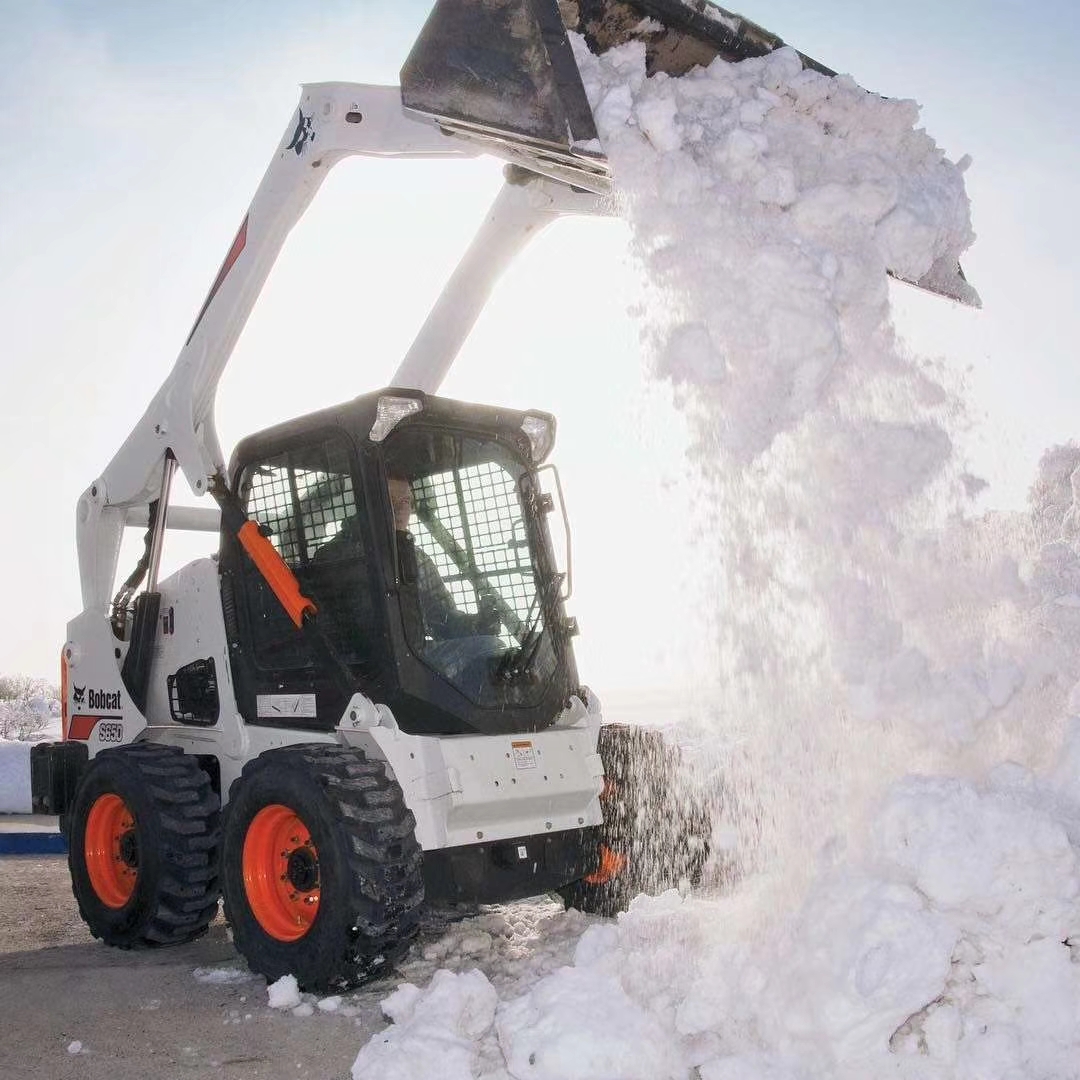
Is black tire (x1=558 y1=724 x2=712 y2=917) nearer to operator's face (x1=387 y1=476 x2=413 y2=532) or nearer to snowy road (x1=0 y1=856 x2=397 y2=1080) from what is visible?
snowy road (x1=0 y1=856 x2=397 y2=1080)

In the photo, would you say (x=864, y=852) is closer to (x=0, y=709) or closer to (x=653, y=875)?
(x=653, y=875)

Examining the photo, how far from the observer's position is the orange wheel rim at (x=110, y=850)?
5520mm

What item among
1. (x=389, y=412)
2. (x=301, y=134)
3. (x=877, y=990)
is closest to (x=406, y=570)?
(x=389, y=412)

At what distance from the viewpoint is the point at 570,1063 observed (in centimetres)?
330

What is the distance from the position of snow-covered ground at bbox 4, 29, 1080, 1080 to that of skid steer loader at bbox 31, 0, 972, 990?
0.33 metres

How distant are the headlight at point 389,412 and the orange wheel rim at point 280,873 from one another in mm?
1539

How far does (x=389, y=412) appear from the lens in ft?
15.6

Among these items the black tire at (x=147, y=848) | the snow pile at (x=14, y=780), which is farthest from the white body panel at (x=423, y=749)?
the snow pile at (x=14, y=780)

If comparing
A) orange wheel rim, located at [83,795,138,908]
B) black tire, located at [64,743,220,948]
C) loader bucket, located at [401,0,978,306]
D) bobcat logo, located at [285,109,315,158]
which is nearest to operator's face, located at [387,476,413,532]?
loader bucket, located at [401,0,978,306]

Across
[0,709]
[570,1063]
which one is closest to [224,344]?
[570,1063]

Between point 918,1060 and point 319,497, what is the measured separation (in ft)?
10.4

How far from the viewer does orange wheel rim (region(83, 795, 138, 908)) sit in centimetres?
552

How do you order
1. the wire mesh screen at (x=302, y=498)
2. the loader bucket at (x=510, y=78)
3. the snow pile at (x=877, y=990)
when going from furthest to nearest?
the wire mesh screen at (x=302, y=498)
the loader bucket at (x=510, y=78)
the snow pile at (x=877, y=990)

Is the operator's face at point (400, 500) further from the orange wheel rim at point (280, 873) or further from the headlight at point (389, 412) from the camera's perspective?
the orange wheel rim at point (280, 873)
